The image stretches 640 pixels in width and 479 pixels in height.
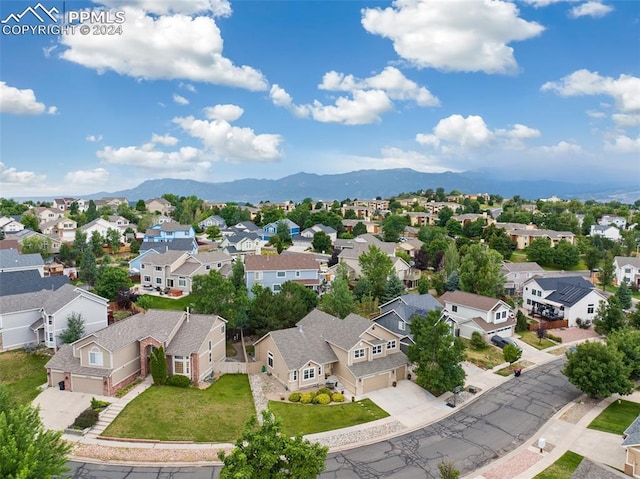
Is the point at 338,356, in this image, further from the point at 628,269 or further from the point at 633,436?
the point at 628,269

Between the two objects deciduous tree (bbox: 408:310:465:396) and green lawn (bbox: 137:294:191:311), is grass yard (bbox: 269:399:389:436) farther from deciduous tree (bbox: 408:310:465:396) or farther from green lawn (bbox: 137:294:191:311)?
green lawn (bbox: 137:294:191:311)

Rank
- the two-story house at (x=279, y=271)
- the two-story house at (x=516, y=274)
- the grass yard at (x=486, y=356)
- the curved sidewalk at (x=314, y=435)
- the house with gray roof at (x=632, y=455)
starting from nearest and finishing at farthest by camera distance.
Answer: the house with gray roof at (x=632, y=455), the curved sidewalk at (x=314, y=435), the grass yard at (x=486, y=356), the two-story house at (x=279, y=271), the two-story house at (x=516, y=274)

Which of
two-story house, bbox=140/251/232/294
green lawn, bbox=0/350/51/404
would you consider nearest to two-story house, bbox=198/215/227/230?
two-story house, bbox=140/251/232/294

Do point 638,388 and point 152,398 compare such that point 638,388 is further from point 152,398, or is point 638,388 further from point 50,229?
point 50,229

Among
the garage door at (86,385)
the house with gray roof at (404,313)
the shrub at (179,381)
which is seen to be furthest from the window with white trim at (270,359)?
the garage door at (86,385)

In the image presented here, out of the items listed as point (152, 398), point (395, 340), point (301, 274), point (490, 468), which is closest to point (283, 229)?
point (301, 274)

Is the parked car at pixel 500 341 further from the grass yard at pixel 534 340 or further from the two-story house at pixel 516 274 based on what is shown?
the two-story house at pixel 516 274
